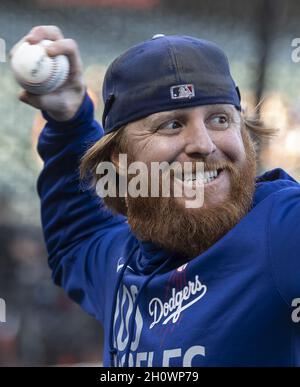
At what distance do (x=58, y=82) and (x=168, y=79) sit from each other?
1.00 feet

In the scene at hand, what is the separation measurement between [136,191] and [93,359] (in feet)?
6.38

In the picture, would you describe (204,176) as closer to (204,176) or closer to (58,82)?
(204,176)

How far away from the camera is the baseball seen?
4.35ft

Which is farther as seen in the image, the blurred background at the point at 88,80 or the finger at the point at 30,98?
the blurred background at the point at 88,80

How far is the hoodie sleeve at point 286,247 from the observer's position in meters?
0.98

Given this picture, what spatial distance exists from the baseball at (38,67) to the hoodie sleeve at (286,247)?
54 centimetres

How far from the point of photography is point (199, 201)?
1.15m

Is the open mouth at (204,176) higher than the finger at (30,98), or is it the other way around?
the finger at (30,98)

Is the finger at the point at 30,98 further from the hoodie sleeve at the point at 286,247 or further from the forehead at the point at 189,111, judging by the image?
the hoodie sleeve at the point at 286,247

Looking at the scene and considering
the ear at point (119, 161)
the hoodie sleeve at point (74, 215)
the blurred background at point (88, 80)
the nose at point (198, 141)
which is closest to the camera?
the nose at point (198, 141)

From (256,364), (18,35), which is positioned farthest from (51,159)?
(18,35)

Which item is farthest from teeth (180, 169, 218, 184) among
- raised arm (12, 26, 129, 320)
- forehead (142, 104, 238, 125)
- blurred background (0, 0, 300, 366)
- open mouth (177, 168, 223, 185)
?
blurred background (0, 0, 300, 366)

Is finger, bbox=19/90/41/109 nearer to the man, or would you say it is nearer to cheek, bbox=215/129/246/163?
the man

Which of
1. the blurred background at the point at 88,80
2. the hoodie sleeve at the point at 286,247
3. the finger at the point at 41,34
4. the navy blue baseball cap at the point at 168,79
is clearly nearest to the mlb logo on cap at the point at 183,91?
the navy blue baseball cap at the point at 168,79
